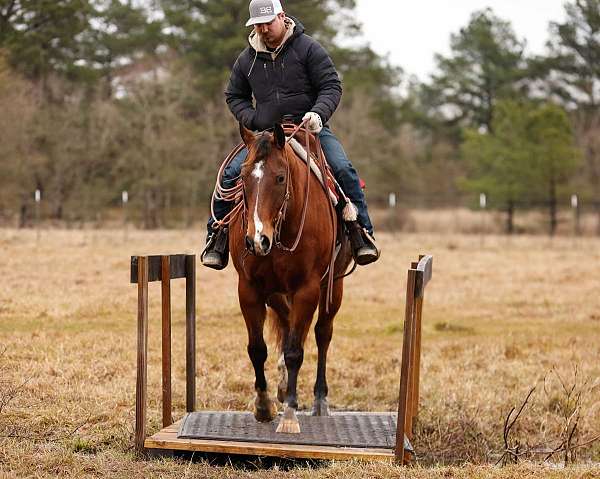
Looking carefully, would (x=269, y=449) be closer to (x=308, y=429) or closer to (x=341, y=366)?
(x=308, y=429)

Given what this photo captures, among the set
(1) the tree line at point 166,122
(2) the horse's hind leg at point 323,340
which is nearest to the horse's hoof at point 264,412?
(2) the horse's hind leg at point 323,340

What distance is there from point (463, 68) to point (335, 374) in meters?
43.4

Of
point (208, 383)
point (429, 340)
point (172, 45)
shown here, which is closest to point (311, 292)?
point (208, 383)

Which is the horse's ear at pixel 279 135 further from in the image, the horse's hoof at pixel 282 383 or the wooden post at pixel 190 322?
the horse's hoof at pixel 282 383

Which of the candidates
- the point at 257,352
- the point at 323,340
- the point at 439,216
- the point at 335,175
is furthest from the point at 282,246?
the point at 439,216

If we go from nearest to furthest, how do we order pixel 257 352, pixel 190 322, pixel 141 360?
pixel 141 360 < pixel 257 352 < pixel 190 322

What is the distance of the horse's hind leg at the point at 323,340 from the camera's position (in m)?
7.64

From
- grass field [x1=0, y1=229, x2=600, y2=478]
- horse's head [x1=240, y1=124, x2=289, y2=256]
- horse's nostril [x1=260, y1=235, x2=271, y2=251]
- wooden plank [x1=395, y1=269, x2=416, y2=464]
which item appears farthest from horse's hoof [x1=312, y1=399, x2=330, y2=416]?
horse's nostril [x1=260, y1=235, x2=271, y2=251]

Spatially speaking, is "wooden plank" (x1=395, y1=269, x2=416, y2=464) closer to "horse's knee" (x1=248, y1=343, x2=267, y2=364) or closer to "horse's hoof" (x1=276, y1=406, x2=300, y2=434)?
"horse's hoof" (x1=276, y1=406, x2=300, y2=434)

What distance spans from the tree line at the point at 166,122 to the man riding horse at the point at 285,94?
27610 millimetres

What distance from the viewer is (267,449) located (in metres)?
6.05

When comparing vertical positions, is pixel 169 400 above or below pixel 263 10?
below

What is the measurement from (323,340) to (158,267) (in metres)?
1.98

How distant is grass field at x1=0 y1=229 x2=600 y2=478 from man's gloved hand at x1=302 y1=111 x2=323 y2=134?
267cm
